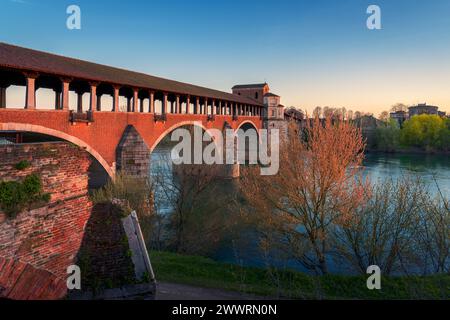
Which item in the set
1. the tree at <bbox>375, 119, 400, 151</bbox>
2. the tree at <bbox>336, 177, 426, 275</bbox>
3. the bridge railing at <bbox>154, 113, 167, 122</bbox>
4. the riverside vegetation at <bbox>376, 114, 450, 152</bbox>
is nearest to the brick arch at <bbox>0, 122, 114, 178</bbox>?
the bridge railing at <bbox>154, 113, 167, 122</bbox>

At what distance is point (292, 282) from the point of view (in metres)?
9.66

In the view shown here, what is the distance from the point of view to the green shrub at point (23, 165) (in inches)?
188

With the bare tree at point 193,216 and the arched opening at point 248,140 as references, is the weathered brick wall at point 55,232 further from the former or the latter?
the arched opening at point 248,140

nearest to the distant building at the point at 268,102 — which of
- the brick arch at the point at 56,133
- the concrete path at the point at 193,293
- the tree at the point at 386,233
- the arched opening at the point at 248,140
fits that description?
the arched opening at the point at 248,140

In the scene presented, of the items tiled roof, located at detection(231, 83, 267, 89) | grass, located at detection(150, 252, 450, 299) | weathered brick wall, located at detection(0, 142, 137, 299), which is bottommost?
grass, located at detection(150, 252, 450, 299)

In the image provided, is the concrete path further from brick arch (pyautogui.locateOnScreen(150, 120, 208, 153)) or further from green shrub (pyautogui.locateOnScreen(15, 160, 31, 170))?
brick arch (pyautogui.locateOnScreen(150, 120, 208, 153))

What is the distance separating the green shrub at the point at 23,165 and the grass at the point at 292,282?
16.3 feet

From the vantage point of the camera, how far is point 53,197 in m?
5.20

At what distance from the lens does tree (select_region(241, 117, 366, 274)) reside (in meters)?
11.0

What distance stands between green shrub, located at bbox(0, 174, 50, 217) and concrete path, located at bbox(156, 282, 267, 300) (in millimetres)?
4234

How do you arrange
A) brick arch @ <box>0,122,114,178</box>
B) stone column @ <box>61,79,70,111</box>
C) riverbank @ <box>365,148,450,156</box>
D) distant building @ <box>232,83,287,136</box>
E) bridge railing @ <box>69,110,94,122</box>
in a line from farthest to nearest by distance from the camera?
riverbank @ <box>365,148,450,156</box>, distant building @ <box>232,83,287,136</box>, bridge railing @ <box>69,110,94,122</box>, stone column @ <box>61,79,70,111</box>, brick arch @ <box>0,122,114,178</box>

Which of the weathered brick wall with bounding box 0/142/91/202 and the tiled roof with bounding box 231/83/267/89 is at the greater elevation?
the tiled roof with bounding box 231/83/267/89

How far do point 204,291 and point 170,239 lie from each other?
656 cm
